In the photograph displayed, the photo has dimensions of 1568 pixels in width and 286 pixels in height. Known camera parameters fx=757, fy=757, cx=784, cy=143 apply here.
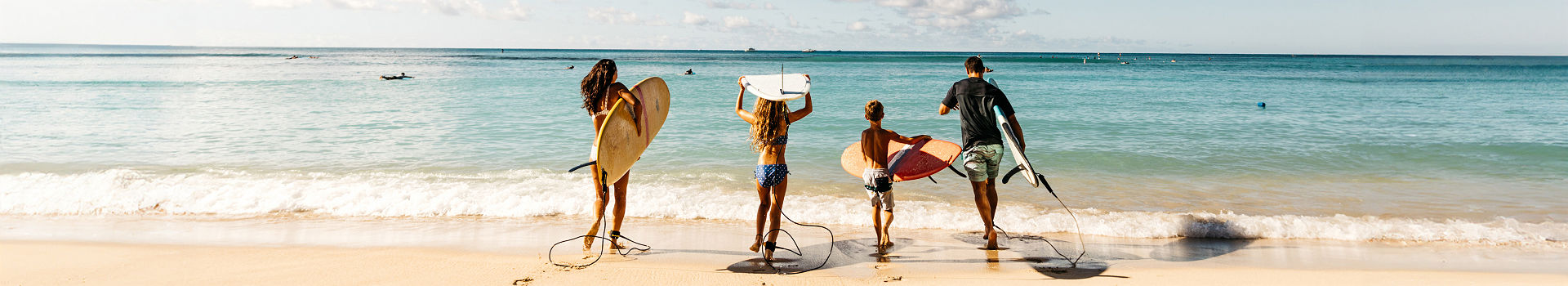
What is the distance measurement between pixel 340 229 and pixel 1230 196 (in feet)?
26.4

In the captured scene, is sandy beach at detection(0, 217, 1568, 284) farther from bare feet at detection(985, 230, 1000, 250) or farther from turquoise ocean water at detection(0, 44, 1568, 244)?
turquoise ocean water at detection(0, 44, 1568, 244)

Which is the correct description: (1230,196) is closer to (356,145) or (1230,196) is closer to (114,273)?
(114,273)

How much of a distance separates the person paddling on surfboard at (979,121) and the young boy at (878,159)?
11.3 inches

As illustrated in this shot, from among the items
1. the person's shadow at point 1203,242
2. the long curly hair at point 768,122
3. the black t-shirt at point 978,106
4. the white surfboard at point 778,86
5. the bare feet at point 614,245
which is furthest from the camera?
the person's shadow at point 1203,242

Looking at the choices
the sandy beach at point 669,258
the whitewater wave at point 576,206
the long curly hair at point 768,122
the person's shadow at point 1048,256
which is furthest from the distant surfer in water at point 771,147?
the whitewater wave at point 576,206

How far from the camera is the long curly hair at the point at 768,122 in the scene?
435cm

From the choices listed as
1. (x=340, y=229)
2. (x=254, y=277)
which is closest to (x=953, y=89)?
(x=254, y=277)

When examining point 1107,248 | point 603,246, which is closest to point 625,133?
point 603,246

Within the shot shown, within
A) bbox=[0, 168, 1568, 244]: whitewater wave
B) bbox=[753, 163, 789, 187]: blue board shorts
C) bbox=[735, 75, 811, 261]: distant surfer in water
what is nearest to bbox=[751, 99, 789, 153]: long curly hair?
bbox=[735, 75, 811, 261]: distant surfer in water

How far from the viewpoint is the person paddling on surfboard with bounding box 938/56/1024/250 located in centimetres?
474

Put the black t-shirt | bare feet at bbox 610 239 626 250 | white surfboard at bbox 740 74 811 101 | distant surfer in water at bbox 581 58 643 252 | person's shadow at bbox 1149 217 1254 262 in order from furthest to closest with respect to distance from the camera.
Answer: person's shadow at bbox 1149 217 1254 262 < bare feet at bbox 610 239 626 250 < the black t-shirt < distant surfer in water at bbox 581 58 643 252 < white surfboard at bbox 740 74 811 101

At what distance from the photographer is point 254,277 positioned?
4.41 m

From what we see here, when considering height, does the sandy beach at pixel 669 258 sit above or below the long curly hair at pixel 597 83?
below

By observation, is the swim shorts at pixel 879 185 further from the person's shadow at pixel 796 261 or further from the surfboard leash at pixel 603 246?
the surfboard leash at pixel 603 246
